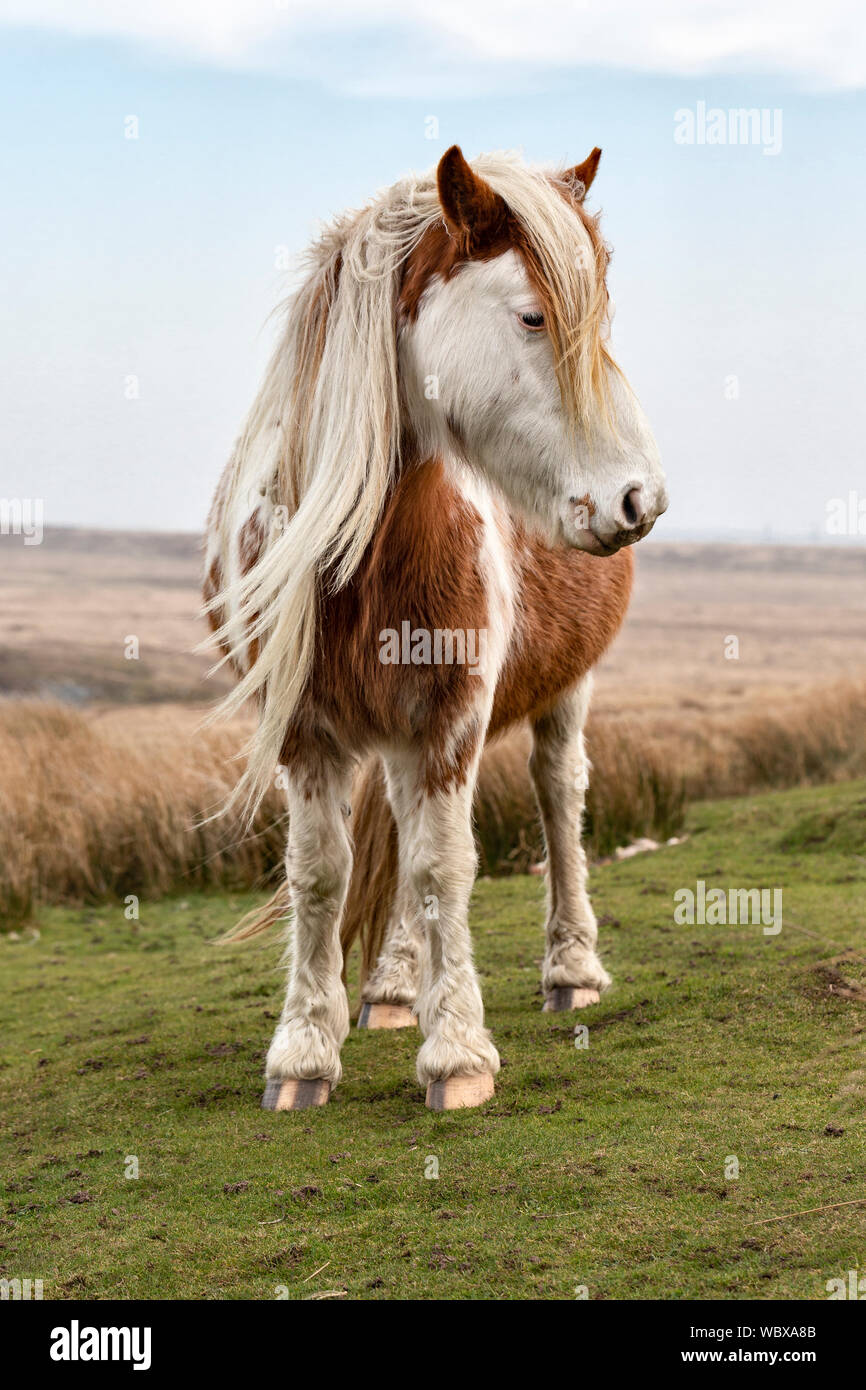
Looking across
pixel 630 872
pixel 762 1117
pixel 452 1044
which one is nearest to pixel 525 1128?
pixel 452 1044

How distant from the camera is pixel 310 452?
407cm

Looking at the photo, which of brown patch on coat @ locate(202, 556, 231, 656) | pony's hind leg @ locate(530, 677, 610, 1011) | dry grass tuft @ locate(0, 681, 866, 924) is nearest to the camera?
brown patch on coat @ locate(202, 556, 231, 656)

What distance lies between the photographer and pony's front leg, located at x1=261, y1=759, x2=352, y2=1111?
4.26 meters

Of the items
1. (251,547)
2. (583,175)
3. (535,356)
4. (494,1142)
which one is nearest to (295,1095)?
(494,1142)

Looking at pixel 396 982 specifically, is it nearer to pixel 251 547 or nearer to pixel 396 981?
pixel 396 981

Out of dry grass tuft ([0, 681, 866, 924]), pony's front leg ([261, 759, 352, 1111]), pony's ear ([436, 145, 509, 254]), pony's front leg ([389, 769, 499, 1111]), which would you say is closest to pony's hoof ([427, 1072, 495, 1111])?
pony's front leg ([389, 769, 499, 1111])

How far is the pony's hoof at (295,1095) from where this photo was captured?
434cm

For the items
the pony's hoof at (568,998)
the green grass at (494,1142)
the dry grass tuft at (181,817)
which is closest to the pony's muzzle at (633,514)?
the green grass at (494,1142)

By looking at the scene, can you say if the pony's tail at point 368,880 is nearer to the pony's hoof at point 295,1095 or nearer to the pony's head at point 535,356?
the pony's hoof at point 295,1095

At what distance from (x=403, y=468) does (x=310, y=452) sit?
30cm

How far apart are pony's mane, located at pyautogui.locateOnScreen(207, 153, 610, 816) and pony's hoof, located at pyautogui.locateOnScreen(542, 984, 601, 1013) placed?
177 centimetres

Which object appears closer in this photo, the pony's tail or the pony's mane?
the pony's mane

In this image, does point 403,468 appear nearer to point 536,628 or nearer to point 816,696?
point 536,628

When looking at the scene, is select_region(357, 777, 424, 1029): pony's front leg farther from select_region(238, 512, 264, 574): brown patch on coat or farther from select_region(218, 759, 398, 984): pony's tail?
select_region(238, 512, 264, 574): brown patch on coat
